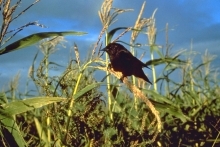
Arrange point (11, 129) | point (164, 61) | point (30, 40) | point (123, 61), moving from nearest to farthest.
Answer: point (11, 129), point (30, 40), point (123, 61), point (164, 61)

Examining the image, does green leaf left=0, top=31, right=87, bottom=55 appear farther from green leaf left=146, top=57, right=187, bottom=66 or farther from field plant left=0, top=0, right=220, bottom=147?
green leaf left=146, top=57, right=187, bottom=66

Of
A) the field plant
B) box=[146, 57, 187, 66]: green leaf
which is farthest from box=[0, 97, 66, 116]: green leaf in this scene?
box=[146, 57, 187, 66]: green leaf

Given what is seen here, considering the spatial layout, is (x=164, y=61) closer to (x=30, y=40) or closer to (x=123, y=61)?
(x=123, y=61)

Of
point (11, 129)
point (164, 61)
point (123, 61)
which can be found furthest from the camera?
point (164, 61)

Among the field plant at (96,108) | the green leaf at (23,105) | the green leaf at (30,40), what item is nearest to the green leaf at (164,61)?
the field plant at (96,108)

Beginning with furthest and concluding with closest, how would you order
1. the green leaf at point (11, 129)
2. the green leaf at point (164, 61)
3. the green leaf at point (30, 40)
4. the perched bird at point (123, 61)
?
1. the green leaf at point (164, 61)
2. the perched bird at point (123, 61)
3. the green leaf at point (30, 40)
4. the green leaf at point (11, 129)

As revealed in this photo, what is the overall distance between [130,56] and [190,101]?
4.47ft

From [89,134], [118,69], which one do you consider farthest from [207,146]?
[89,134]

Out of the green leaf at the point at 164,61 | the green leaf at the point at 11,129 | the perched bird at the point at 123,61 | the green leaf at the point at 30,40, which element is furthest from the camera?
the green leaf at the point at 164,61

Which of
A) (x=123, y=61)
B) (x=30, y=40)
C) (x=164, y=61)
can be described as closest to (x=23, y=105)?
(x=30, y=40)

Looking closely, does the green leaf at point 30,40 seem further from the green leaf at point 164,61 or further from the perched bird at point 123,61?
the green leaf at point 164,61

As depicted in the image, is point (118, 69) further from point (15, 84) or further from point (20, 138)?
point (15, 84)

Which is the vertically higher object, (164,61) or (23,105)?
(164,61)

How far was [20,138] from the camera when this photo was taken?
1.67 metres
